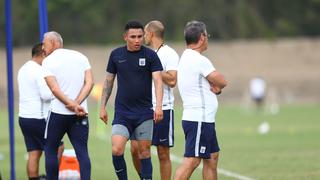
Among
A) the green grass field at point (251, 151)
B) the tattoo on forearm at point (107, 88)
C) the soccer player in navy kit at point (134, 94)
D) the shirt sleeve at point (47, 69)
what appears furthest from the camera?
the green grass field at point (251, 151)

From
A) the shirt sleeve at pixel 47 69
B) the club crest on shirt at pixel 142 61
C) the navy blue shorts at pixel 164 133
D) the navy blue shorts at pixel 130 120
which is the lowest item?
the navy blue shorts at pixel 164 133

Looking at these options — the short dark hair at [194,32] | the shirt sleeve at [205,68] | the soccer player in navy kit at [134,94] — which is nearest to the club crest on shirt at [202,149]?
the soccer player in navy kit at [134,94]

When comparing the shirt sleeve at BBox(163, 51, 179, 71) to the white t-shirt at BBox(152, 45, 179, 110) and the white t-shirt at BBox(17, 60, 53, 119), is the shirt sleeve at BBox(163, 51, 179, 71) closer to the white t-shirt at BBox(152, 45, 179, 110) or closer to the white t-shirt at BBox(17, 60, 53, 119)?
the white t-shirt at BBox(152, 45, 179, 110)

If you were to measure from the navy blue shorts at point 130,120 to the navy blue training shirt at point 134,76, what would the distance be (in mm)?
48

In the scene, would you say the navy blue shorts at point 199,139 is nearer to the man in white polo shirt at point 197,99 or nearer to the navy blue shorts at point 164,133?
the man in white polo shirt at point 197,99

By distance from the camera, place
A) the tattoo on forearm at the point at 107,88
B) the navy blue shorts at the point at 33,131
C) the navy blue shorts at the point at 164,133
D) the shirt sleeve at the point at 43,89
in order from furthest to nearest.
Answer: the navy blue shorts at the point at 33,131, the shirt sleeve at the point at 43,89, the navy blue shorts at the point at 164,133, the tattoo on forearm at the point at 107,88

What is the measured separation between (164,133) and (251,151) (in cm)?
1050

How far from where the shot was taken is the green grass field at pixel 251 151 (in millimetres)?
18328

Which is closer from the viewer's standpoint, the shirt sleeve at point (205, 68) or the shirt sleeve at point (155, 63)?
the shirt sleeve at point (205, 68)

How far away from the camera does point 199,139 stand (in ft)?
43.1

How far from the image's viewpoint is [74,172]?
591 inches

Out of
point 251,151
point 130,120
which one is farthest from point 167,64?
point 251,151

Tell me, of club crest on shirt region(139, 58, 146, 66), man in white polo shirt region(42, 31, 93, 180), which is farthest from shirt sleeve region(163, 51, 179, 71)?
man in white polo shirt region(42, 31, 93, 180)

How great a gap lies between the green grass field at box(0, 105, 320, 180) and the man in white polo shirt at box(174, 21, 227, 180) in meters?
4.05
